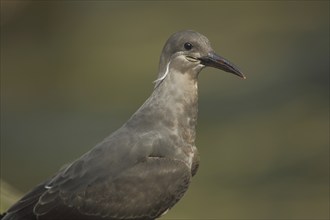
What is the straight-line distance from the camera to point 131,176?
568cm

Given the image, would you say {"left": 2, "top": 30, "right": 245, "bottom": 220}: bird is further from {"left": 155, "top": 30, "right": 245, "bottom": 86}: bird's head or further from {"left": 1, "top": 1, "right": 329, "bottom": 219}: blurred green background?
{"left": 1, "top": 1, "right": 329, "bottom": 219}: blurred green background

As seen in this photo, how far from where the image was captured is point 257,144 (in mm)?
11445

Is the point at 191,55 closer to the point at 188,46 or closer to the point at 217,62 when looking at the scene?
the point at 188,46

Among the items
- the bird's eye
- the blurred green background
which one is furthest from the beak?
the blurred green background

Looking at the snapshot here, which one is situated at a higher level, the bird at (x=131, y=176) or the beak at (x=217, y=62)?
the beak at (x=217, y=62)

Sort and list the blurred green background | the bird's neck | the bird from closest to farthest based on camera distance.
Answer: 1. the bird
2. the bird's neck
3. the blurred green background

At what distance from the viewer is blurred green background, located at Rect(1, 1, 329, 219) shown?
34.5 ft

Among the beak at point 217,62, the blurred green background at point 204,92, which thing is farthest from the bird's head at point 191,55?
the blurred green background at point 204,92

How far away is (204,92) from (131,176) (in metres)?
7.49

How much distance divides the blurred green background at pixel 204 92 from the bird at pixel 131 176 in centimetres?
132

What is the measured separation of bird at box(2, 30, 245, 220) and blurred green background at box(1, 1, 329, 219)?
4.34 feet

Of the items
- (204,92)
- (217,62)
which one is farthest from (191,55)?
(204,92)

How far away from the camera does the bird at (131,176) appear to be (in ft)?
18.5

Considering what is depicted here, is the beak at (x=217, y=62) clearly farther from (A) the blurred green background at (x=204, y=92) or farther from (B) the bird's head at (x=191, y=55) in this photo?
(A) the blurred green background at (x=204, y=92)
